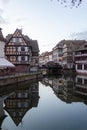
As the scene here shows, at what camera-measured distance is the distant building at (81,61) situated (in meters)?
67.6

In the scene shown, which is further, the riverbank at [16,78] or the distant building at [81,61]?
the distant building at [81,61]

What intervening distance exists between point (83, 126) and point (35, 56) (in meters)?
56.9

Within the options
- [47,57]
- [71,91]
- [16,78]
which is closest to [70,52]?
[16,78]

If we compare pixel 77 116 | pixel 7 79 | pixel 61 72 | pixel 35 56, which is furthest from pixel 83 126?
pixel 61 72

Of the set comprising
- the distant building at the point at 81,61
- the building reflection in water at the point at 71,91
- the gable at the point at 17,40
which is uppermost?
the gable at the point at 17,40

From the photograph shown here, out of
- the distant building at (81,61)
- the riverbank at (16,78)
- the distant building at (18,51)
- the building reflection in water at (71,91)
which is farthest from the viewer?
the distant building at (81,61)

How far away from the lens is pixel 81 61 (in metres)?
70.4

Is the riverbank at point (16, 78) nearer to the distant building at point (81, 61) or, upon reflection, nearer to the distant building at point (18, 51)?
the distant building at point (18, 51)

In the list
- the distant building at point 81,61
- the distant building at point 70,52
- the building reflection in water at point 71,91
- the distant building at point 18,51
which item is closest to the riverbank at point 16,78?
the building reflection in water at point 71,91

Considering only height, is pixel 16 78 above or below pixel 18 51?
below

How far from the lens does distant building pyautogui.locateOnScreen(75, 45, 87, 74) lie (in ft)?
222

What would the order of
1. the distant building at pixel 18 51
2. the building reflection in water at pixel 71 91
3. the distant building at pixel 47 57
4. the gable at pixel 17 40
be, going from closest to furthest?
the building reflection in water at pixel 71 91 < the gable at pixel 17 40 < the distant building at pixel 18 51 < the distant building at pixel 47 57

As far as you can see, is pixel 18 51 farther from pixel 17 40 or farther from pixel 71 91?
pixel 71 91

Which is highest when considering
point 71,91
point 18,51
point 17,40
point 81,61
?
point 17,40
